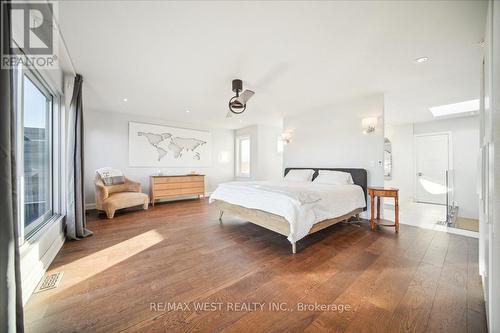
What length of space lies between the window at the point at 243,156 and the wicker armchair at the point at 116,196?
3.47 meters

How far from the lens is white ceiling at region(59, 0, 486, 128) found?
5.58 ft

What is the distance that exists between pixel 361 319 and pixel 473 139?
20.2ft

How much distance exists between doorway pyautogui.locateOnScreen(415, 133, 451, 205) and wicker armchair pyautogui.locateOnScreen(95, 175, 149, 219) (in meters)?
7.77

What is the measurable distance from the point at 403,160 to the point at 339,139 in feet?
10.6

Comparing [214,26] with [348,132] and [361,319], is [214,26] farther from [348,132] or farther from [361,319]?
[348,132]

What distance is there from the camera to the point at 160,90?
Result: 3592mm

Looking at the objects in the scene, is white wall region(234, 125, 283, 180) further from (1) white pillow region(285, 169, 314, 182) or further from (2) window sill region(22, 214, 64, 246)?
(2) window sill region(22, 214, 64, 246)

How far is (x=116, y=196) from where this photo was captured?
160 inches

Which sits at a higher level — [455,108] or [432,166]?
[455,108]

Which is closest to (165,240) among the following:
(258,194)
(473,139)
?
(258,194)

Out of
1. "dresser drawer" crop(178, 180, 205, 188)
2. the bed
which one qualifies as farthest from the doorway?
"dresser drawer" crop(178, 180, 205, 188)

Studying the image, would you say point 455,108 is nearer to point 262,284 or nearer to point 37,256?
point 262,284

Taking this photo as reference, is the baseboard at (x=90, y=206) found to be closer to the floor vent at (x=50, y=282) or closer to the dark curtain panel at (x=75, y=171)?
the dark curtain panel at (x=75, y=171)

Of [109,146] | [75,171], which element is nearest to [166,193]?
[109,146]
